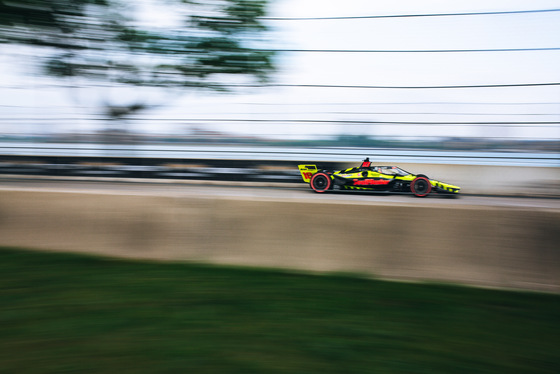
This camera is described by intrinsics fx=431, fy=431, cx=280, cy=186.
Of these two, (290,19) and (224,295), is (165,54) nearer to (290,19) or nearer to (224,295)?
(290,19)

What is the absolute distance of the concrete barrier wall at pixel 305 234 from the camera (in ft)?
12.1

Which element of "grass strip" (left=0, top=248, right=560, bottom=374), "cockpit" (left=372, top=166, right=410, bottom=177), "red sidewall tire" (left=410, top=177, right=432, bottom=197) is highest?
"cockpit" (left=372, top=166, right=410, bottom=177)

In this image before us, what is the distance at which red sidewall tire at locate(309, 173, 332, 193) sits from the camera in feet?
30.5

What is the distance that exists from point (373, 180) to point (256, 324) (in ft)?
21.2

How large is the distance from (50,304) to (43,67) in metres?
8.71

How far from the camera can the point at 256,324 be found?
9.96 ft

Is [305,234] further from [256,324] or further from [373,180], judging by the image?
[373,180]

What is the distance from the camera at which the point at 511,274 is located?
366cm

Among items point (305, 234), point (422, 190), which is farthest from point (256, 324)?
point (422, 190)

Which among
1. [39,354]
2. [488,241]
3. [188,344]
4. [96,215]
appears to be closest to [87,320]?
[39,354]

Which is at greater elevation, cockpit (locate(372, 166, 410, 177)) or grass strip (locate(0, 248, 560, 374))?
cockpit (locate(372, 166, 410, 177))

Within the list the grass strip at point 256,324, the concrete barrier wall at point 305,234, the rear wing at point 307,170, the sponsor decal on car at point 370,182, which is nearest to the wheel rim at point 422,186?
the sponsor decal on car at point 370,182

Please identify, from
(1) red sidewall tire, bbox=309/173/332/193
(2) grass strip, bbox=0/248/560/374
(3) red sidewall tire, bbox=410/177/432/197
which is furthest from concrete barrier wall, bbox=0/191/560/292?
(1) red sidewall tire, bbox=309/173/332/193

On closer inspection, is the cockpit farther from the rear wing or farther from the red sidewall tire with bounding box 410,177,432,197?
the rear wing
